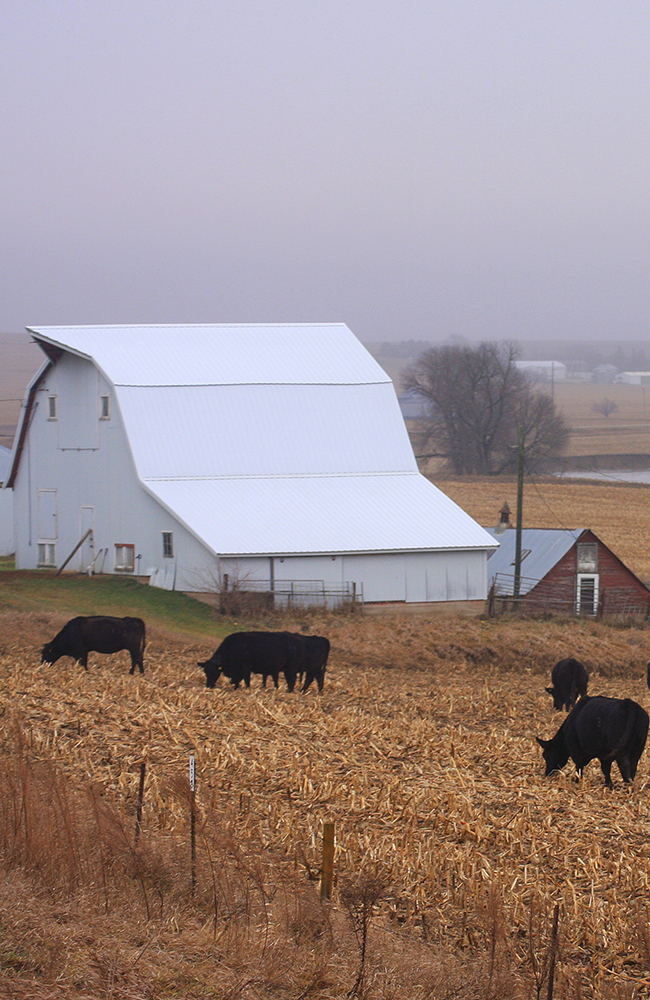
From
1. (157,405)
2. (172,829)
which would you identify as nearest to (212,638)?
(157,405)

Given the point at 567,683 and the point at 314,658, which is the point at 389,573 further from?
the point at 567,683

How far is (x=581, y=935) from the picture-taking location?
8.02m

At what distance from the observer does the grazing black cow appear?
20.3m

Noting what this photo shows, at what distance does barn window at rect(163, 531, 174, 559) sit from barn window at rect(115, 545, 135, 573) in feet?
5.18

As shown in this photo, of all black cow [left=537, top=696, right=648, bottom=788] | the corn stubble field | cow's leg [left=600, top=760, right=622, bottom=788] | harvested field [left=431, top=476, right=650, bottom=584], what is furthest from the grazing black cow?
harvested field [left=431, top=476, right=650, bottom=584]

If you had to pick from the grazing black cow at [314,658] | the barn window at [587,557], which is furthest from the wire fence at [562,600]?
the grazing black cow at [314,658]

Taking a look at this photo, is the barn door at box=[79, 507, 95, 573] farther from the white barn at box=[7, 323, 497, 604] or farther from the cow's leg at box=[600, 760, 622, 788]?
the cow's leg at box=[600, 760, 622, 788]

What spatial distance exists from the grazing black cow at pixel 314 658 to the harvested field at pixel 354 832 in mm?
392

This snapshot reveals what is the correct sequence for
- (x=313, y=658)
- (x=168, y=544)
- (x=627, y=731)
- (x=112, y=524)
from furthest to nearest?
(x=112, y=524) < (x=168, y=544) < (x=313, y=658) < (x=627, y=731)

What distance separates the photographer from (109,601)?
31.6m

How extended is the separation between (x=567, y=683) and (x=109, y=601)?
50.3 ft

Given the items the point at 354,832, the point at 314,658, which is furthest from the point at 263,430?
the point at 354,832

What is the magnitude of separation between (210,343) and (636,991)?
34110 mm

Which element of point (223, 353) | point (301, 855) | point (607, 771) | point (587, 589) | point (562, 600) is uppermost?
point (223, 353)
